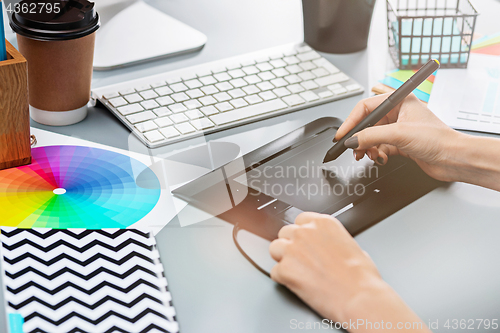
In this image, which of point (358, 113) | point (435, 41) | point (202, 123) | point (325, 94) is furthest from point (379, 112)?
point (435, 41)

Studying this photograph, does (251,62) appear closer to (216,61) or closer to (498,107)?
(216,61)

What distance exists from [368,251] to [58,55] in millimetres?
519

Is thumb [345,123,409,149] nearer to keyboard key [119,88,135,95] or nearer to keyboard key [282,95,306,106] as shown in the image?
keyboard key [282,95,306,106]

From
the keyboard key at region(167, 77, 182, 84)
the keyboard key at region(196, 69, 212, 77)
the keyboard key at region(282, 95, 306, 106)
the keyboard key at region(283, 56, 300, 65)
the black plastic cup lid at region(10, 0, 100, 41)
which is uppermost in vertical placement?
the black plastic cup lid at region(10, 0, 100, 41)

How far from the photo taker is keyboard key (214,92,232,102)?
2.83 feet

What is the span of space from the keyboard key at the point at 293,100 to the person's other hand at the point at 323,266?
348 mm

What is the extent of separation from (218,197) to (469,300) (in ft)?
1.08

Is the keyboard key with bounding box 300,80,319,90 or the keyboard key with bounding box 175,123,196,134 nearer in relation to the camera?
the keyboard key with bounding box 175,123,196,134

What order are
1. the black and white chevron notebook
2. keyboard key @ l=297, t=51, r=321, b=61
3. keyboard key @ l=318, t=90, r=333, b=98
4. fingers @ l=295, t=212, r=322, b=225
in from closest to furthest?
the black and white chevron notebook → fingers @ l=295, t=212, r=322, b=225 → keyboard key @ l=318, t=90, r=333, b=98 → keyboard key @ l=297, t=51, r=321, b=61

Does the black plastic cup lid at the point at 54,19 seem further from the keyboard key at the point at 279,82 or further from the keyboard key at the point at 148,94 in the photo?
the keyboard key at the point at 279,82

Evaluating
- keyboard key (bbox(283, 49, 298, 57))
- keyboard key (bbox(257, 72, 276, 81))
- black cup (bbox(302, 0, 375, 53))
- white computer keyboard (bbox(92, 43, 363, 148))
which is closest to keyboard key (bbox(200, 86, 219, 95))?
white computer keyboard (bbox(92, 43, 363, 148))

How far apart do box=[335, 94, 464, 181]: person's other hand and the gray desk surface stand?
44 mm

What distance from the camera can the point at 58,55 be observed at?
72 centimetres

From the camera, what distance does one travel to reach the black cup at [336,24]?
1027 millimetres
